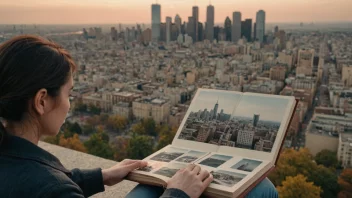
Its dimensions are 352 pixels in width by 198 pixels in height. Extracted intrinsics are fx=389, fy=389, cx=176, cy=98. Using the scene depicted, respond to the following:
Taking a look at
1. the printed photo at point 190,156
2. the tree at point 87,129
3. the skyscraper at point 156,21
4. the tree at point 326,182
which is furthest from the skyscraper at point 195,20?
the printed photo at point 190,156

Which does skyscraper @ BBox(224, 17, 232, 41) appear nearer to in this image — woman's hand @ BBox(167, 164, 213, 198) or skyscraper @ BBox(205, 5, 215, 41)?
skyscraper @ BBox(205, 5, 215, 41)

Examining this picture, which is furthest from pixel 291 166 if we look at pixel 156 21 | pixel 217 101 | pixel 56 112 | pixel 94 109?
pixel 156 21

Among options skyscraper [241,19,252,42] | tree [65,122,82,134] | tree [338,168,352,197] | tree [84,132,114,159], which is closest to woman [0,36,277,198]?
tree [84,132,114,159]

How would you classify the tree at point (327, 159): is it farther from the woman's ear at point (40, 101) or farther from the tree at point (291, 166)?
the woman's ear at point (40, 101)

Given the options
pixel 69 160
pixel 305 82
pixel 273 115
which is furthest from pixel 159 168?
pixel 305 82

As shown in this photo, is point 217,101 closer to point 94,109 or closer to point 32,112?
point 32,112
